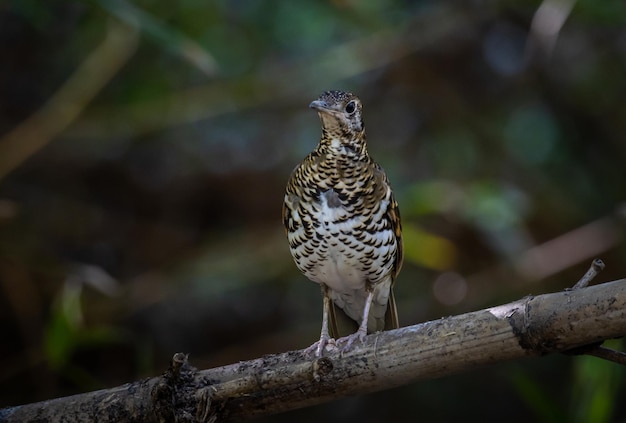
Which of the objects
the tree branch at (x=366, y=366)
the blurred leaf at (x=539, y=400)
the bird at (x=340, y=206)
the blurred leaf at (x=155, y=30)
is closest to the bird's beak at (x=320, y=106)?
the bird at (x=340, y=206)

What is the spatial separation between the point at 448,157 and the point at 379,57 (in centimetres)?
99

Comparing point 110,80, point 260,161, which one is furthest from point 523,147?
point 110,80

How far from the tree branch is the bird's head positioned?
87cm

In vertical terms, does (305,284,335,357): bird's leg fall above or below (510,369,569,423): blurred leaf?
above

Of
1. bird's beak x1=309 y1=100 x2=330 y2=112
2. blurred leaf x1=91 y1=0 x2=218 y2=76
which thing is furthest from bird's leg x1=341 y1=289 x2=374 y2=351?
blurred leaf x1=91 y1=0 x2=218 y2=76

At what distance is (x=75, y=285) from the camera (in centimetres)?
411

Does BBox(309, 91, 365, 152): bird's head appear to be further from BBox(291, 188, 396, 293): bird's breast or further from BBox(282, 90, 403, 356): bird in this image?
BBox(291, 188, 396, 293): bird's breast

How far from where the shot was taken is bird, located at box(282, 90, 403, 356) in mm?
3070

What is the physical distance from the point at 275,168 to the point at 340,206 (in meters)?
2.54

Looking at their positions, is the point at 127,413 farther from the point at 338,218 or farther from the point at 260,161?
the point at 260,161

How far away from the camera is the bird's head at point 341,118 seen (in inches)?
120

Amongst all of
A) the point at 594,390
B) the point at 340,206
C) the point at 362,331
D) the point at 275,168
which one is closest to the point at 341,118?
the point at 340,206

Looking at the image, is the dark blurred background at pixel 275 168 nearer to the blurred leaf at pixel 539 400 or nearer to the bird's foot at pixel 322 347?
the blurred leaf at pixel 539 400

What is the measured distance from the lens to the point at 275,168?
5.58m
